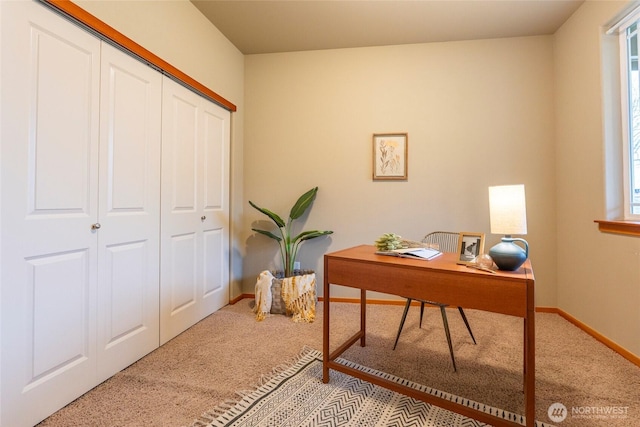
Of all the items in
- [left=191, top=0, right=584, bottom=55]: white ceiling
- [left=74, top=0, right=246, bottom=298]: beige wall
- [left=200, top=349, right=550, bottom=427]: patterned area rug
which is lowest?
[left=200, top=349, right=550, bottom=427]: patterned area rug

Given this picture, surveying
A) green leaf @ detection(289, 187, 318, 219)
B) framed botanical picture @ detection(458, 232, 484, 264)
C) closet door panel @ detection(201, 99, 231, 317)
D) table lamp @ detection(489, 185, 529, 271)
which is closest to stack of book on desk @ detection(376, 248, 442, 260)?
framed botanical picture @ detection(458, 232, 484, 264)

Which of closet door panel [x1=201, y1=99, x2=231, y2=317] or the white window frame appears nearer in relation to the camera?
the white window frame

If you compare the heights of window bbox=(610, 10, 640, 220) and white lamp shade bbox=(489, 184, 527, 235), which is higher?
window bbox=(610, 10, 640, 220)

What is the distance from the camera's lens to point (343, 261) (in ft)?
5.57

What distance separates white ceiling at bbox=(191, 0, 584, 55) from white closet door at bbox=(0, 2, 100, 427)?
1.44 meters

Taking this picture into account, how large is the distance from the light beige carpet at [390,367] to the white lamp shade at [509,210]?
0.95 metres

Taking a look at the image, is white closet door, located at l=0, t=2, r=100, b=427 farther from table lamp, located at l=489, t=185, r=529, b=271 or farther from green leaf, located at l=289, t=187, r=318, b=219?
table lamp, located at l=489, t=185, r=529, b=271

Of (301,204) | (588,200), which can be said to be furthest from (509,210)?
(301,204)

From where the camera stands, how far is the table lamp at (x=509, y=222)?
1.28 metres

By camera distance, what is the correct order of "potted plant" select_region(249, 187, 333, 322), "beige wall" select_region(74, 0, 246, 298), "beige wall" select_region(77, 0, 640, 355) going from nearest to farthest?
"beige wall" select_region(74, 0, 246, 298) < "beige wall" select_region(77, 0, 640, 355) < "potted plant" select_region(249, 187, 333, 322)

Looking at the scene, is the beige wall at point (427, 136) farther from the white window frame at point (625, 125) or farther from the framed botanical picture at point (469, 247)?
the framed botanical picture at point (469, 247)

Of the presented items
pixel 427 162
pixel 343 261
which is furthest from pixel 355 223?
pixel 343 261

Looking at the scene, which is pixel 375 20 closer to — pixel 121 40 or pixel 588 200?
pixel 121 40

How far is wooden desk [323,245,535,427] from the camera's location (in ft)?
3.88
